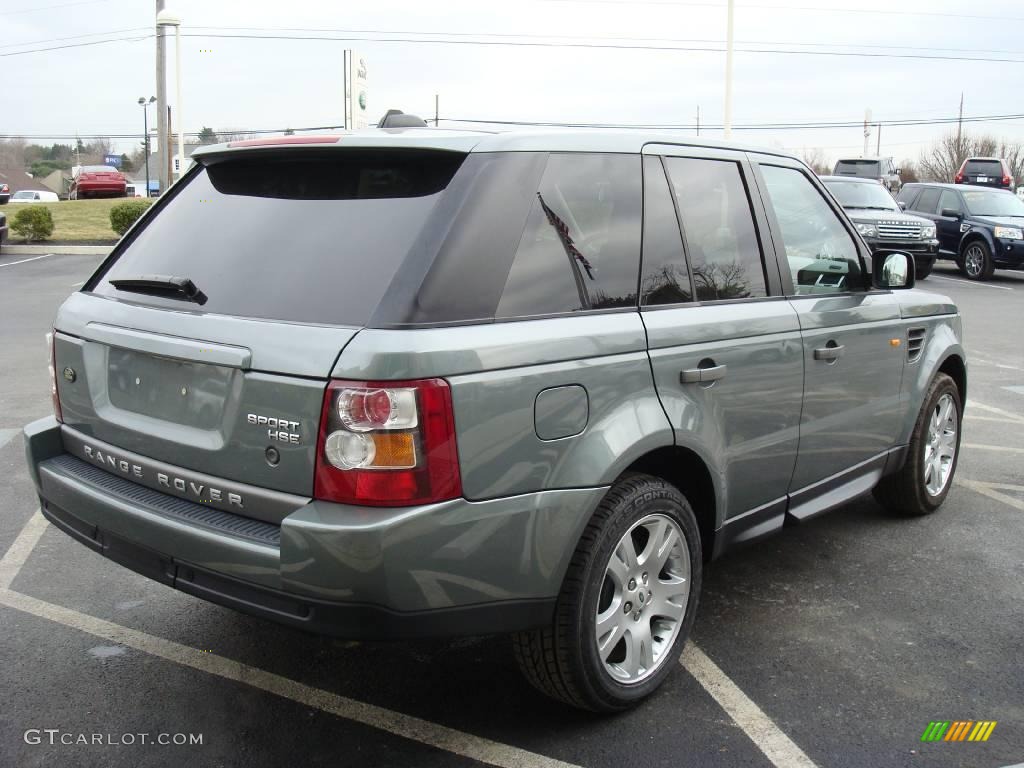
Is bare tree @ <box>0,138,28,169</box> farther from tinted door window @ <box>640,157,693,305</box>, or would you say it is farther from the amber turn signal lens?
the amber turn signal lens

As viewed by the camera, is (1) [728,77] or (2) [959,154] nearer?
(1) [728,77]

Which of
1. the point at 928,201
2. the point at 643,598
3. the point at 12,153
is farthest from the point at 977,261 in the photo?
the point at 12,153

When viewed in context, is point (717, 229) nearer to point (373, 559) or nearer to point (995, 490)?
point (373, 559)

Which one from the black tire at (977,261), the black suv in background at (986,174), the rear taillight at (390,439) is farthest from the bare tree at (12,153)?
the rear taillight at (390,439)

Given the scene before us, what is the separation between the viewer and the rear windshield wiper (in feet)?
9.69

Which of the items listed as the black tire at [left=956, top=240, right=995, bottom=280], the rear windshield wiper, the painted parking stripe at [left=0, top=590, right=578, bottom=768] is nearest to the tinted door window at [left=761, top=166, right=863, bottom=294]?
the painted parking stripe at [left=0, top=590, right=578, bottom=768]

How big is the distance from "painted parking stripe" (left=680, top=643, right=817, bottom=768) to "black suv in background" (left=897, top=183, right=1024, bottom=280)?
17653 mm

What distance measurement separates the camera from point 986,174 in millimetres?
28312

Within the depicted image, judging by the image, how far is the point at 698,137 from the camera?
369cm

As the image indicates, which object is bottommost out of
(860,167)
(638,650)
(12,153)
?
(638,650)

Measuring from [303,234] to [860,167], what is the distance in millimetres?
27142

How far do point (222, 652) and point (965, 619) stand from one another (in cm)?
292

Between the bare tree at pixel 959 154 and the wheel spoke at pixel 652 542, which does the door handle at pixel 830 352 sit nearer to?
the wheel spoke at pixel 652 542

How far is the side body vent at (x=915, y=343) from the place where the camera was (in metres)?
4.59
